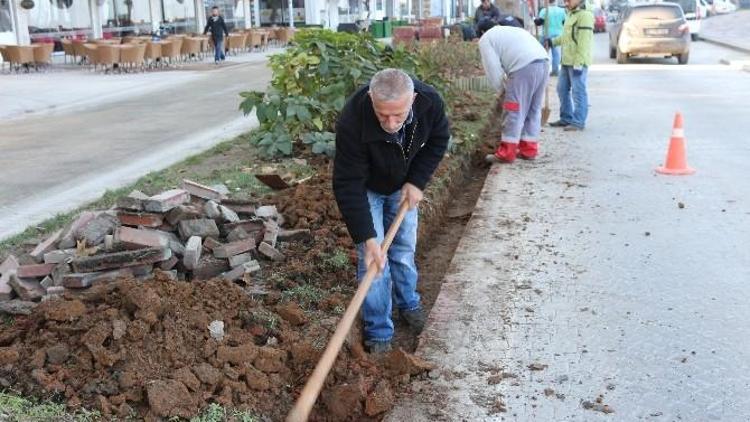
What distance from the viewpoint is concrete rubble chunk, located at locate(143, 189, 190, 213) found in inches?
189

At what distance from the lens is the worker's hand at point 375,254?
11.8 feet

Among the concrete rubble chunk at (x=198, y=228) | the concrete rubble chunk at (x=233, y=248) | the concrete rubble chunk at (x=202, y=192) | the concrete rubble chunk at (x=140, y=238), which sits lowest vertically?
the concrete rubble chunk at (x=233, y=248)

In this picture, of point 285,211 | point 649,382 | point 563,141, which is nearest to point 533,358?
point 649,382

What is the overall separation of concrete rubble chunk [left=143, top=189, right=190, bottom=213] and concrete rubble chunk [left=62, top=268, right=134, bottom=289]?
630 millimetres

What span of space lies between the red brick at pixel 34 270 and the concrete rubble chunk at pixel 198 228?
0.77 m

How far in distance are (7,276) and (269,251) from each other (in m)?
1.46

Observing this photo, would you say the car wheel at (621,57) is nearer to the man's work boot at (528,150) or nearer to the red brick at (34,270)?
the man's work boot at (528,150)

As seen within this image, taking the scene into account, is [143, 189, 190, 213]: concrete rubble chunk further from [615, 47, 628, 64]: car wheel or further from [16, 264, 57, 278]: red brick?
[615, 47, 628, 64]: car wheel

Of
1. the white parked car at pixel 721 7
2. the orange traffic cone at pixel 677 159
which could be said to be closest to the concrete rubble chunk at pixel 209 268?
the orange traffic cone at pixel 677 159

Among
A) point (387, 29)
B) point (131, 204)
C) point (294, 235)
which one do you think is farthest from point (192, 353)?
point (387, 29)

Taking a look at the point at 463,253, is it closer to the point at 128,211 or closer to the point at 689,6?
the point at 128,211

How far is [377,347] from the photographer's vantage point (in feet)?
13.8

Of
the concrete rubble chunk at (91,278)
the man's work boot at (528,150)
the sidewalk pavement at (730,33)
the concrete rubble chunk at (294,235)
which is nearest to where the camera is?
the concrete rubble chunk at (91,278)

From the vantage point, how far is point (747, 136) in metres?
9.71
